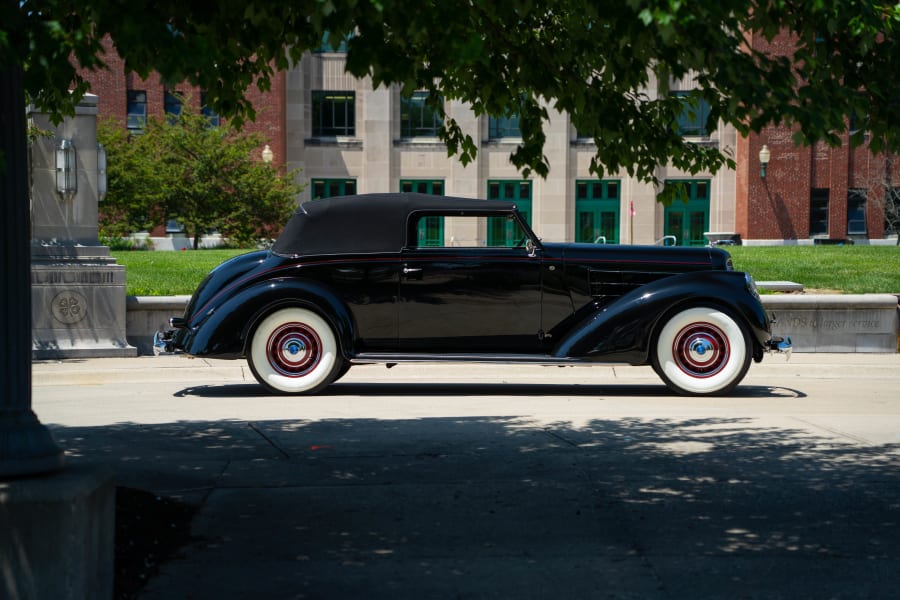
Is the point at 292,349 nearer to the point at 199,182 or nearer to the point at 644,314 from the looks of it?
the point at 644,314

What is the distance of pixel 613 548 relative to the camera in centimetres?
533

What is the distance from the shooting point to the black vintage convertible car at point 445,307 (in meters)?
11.1

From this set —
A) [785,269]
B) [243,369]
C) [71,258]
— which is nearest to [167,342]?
[243,369]

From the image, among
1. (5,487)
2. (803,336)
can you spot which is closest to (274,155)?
(803,336)

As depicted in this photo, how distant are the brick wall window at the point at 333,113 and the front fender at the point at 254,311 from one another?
37.0m

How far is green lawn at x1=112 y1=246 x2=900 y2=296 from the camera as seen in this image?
18047 mm

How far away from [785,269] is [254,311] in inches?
499

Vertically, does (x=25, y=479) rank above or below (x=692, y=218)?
below

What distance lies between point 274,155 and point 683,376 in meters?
36.8

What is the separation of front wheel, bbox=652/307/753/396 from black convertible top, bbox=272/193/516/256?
211cm

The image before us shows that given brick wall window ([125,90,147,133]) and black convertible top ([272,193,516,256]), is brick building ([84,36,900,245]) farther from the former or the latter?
black convertible top ([272,193,516,256])

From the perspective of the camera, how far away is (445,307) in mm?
11219

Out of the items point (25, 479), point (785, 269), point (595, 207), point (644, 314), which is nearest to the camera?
point (25, 479)

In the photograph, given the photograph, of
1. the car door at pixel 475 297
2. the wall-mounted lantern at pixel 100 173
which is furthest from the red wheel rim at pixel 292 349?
the wall-mounted lantern at pixel 100 173
